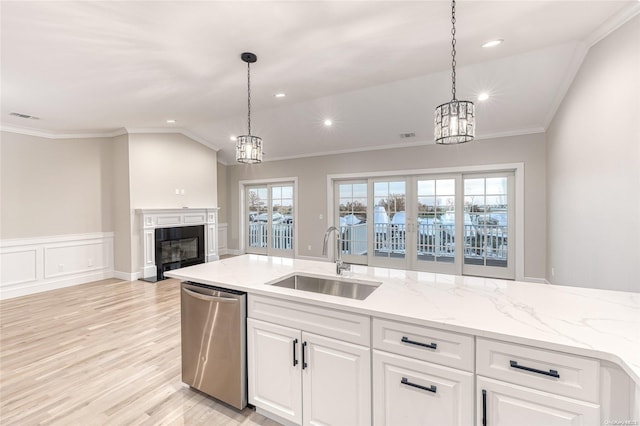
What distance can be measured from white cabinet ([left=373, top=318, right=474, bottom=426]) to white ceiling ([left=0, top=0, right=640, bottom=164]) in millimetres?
2204

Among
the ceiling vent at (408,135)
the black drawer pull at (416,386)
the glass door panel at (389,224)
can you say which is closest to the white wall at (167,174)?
the glass door panel at (389,224)

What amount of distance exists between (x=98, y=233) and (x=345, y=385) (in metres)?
5.64

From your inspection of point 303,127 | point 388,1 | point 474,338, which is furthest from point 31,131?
point 474,338

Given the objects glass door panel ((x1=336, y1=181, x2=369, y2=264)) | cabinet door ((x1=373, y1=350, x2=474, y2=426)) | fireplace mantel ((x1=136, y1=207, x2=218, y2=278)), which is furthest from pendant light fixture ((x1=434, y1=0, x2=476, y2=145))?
fireplace mantel ((x1=136, y1=207, x2=218, y2=278))

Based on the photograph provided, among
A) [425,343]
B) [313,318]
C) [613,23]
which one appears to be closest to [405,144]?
[613,23]

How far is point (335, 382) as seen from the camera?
1.55 m

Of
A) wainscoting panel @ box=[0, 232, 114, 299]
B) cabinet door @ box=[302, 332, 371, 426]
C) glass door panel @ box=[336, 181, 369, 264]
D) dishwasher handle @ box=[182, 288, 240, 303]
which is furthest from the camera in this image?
glass door panel @ box=[336, 181, 369, 264]

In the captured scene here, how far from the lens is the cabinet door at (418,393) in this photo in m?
1.25

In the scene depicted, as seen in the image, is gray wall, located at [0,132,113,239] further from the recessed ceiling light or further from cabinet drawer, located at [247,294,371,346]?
the recessed ceiling light

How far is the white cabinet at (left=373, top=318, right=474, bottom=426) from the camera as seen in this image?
4.09 ft

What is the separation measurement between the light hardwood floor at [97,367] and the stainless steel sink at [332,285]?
0.88 metres

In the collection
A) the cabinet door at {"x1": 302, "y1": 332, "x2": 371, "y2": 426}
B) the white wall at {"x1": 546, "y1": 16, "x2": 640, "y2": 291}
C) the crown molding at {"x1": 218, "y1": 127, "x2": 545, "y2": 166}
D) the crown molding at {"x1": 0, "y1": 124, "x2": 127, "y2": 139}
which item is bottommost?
the cabinet door at {"x1": 302, "y1": 332, "x2": 371, "y2": 426}

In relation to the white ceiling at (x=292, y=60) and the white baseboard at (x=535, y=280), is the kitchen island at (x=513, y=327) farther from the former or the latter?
the white baseboard at (x=535, y=280)

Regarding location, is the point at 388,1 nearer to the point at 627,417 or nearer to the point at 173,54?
the point at 173,54
